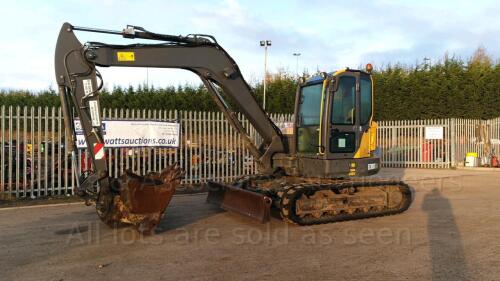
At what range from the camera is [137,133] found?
39.4 ft

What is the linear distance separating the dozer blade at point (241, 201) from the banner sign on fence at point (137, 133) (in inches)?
139

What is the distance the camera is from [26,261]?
5.65m

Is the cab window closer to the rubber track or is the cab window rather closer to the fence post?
the rubber track

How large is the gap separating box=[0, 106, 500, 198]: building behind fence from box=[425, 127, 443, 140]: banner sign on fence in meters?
0.15

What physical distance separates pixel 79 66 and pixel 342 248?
15.8 ft

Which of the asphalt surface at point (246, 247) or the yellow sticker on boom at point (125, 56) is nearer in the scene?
the asphalt surface at point (246, 247)

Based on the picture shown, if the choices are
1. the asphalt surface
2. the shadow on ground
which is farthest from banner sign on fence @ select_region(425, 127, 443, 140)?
the asphalt surface

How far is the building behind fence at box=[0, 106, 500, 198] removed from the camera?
10.8 m

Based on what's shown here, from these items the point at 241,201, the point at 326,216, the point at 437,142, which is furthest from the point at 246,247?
the point at 437,142

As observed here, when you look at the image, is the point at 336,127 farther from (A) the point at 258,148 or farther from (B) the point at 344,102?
(A) the point at 258,148

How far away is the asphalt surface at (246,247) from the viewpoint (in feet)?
17.0

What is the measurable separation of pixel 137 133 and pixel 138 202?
570cm

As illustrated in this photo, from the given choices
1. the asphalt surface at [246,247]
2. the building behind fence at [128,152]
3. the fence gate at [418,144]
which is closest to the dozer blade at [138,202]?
the asphalt surface at [246,247]

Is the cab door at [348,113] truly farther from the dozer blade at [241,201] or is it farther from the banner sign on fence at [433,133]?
the banner sign on fence at [433,133]
